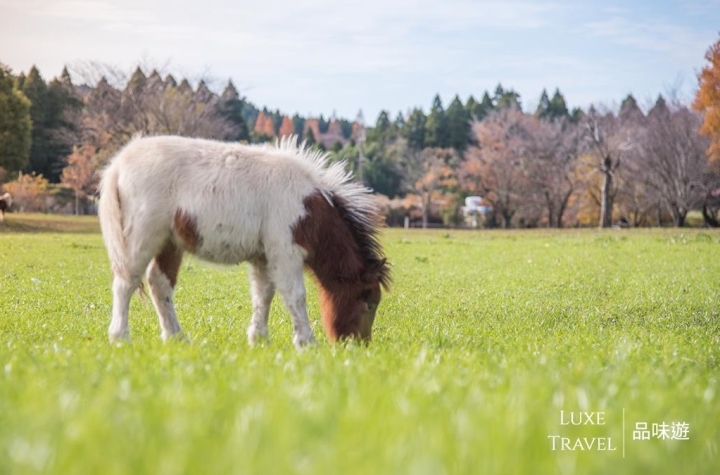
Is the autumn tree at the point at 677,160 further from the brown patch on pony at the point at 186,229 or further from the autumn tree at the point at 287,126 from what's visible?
the autumn tree at the point at 287,126

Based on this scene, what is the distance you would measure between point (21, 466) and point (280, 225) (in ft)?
18.9

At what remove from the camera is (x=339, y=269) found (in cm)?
866

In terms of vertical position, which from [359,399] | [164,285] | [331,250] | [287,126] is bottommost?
[164,285]

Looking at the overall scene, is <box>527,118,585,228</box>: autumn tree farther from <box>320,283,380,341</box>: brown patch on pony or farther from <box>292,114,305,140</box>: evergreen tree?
<box>292,114,305,140</box>: evergreen tree

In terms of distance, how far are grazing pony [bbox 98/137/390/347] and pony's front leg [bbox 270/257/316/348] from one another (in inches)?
0.4

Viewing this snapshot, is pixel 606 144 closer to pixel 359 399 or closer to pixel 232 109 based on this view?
pixel 232 109

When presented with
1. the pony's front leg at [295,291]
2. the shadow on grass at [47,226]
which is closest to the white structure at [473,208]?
the shadow on grass at [47,226]

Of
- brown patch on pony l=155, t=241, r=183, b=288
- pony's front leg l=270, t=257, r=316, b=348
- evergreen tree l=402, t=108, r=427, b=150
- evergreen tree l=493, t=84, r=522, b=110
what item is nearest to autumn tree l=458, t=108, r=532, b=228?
evergreen tree l=493, t=84, r=522, b=110

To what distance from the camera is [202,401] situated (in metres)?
3.69

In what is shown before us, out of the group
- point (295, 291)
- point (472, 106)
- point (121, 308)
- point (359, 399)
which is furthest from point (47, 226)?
point (472, 106)

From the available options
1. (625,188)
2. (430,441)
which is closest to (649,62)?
(625,188)

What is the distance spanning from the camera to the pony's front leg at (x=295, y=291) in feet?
27.1

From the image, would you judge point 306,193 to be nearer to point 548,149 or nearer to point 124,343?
point 124,343

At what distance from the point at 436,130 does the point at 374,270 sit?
300 ft
